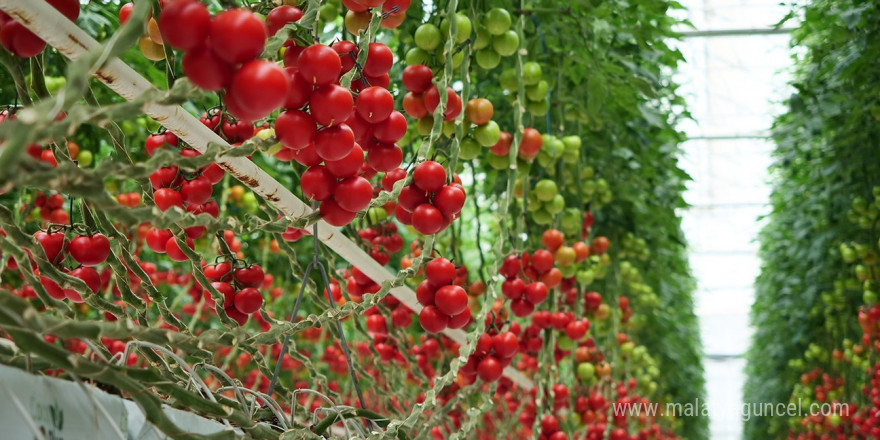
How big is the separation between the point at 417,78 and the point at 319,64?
1.53 ft

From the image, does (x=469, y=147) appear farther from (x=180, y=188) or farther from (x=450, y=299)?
(x=180, y=188)

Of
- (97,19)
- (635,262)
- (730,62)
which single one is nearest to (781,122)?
(635,262)

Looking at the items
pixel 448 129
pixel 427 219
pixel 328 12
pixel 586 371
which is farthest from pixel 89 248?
pixel 586 371

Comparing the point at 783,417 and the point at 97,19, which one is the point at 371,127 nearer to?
the point at 97,19

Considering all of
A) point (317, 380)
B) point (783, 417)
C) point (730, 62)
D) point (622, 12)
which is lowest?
point (783, 417)

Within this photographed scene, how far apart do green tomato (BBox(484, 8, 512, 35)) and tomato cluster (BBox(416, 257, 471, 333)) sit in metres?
0.45

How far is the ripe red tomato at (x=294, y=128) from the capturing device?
0.58 m

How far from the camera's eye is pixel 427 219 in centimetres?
84

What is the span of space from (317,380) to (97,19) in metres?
1.04

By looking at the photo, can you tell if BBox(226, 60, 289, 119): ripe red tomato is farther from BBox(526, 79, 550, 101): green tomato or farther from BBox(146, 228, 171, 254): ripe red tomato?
BBox(526, 79, 550, 101): green tomato

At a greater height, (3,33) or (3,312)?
(3,33)

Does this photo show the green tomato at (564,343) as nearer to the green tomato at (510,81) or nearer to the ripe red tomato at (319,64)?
the green tomato at (510,81)

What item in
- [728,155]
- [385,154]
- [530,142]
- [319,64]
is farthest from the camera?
[728,155]

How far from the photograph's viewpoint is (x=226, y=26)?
0.44 metres
